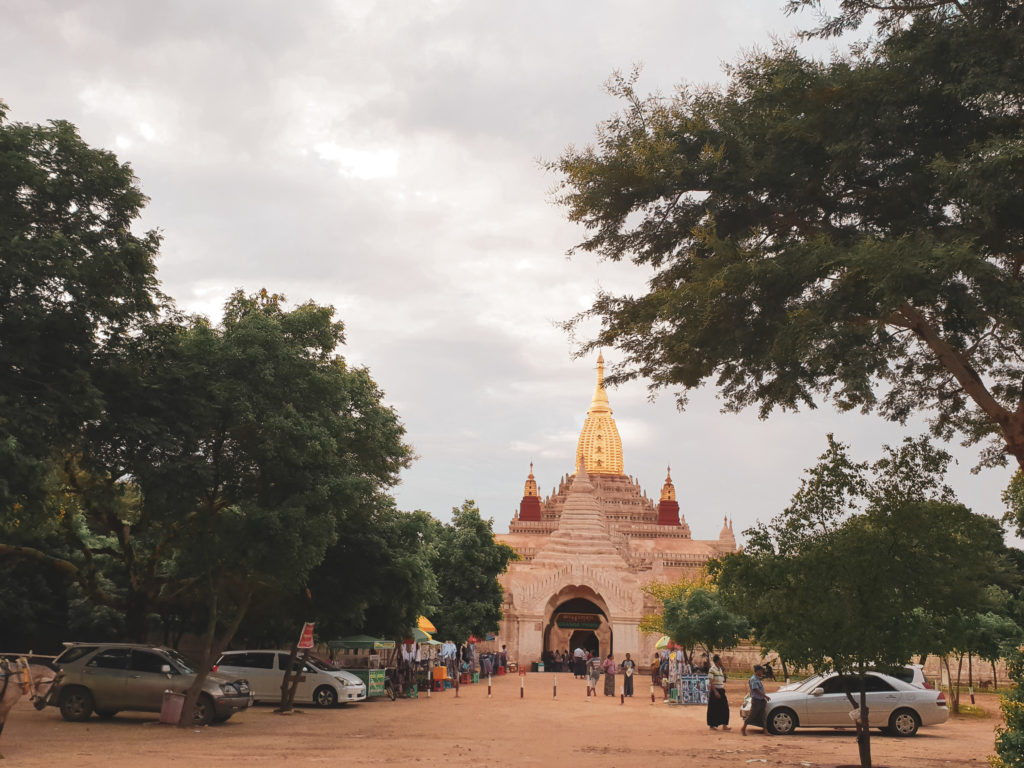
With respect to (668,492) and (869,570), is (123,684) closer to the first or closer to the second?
(869,570)

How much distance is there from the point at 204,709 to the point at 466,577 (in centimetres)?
2228

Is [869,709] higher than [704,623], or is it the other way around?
[704,623]

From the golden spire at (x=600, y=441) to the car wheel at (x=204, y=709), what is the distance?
Answer: 220 ft

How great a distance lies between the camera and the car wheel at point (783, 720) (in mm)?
19703

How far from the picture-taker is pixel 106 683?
18.0m

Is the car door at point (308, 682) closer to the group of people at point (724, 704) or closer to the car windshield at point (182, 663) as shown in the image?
the car windshield at point (182, 663)

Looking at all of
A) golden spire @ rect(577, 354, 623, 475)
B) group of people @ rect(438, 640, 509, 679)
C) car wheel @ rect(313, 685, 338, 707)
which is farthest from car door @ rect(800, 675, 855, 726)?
golden spire @ rect(577, 354, 623, 475)

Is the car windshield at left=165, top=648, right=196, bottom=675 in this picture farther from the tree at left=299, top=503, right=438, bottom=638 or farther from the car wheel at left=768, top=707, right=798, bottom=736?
the car wheel at left=768, top=707, right=798, bottom=736

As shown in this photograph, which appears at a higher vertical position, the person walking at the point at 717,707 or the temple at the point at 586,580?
the temple at the point at 586,580

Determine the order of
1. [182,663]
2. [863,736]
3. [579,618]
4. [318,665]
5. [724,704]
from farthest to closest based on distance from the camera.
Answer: [579,618], [318,665], [724,704], [182,663], [863,736]

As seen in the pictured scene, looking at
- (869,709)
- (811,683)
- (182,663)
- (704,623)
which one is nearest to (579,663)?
(704,623)

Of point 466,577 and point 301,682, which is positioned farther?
point 466,577

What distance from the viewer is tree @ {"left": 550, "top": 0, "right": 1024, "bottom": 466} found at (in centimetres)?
1152

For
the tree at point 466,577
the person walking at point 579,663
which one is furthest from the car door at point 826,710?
the person walking at point 579,663
